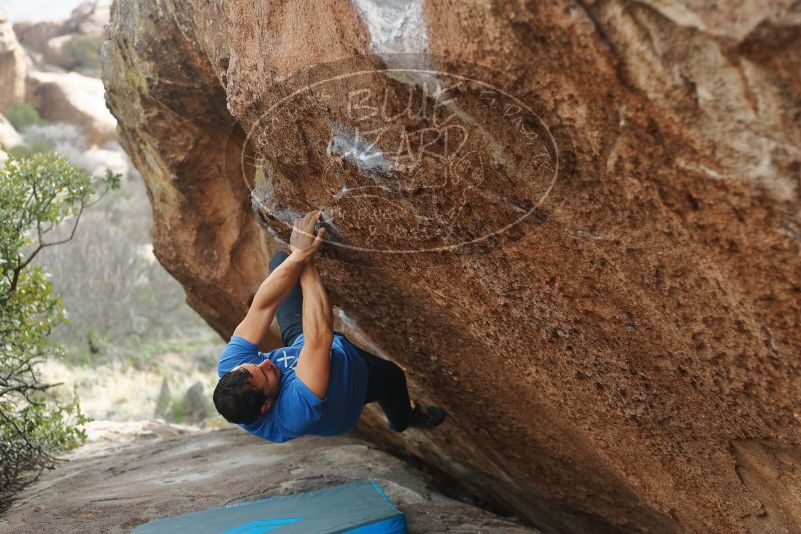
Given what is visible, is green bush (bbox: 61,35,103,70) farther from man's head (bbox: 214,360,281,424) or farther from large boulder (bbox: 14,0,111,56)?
man's head (bbox: 214,360,281,424)

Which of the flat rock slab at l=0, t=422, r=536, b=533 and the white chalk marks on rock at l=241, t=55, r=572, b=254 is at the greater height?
the white chalk marks on rock at l=241, t=55, r=572, b=254

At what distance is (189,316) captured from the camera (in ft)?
51.5

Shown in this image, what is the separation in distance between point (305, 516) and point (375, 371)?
74 cm

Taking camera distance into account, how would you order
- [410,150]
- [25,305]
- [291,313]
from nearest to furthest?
1. [410,150]
2. [291,313]
3. [25,305]

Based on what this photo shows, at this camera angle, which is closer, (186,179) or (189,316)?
(186,179)

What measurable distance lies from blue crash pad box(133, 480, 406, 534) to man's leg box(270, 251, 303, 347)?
0.81 metres

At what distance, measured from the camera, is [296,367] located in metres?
3.18

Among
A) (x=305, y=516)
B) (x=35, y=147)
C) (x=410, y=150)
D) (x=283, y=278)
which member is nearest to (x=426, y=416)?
(x=305, y=516)

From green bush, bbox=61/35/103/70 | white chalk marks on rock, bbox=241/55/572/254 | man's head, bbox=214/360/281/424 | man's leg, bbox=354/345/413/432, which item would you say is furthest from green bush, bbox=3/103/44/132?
man's head, bbox=214/360/281/424

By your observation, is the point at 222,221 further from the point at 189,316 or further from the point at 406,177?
the point at 189,316

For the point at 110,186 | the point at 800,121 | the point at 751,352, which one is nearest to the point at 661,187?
the point at 800,121

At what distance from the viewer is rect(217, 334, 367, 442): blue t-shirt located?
3.11m

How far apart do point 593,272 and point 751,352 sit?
518 millimetres

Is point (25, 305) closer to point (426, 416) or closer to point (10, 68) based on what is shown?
point (426, 416)
